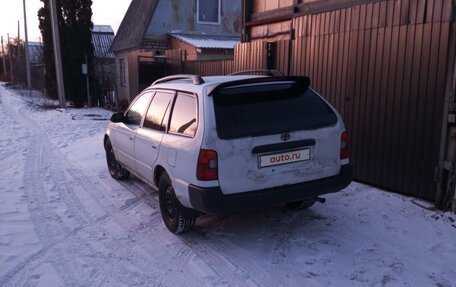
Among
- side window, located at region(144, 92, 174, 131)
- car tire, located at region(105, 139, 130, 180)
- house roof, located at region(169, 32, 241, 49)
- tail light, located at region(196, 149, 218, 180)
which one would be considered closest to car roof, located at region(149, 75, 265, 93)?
side window, located at region(144, 92, 174, 131)

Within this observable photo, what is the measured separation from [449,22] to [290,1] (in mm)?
4008

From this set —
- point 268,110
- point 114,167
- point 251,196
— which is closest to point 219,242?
point 251,196

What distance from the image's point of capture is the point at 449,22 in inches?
195

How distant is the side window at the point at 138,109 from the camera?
566cm

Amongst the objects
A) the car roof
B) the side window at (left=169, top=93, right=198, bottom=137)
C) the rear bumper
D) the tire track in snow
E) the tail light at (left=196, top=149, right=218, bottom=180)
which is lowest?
the tire track in snow

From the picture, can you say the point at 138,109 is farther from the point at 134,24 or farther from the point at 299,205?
the point at 134,24

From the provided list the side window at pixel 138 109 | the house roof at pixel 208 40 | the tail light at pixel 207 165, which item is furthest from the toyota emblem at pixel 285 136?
the house roof at pixel 208 40

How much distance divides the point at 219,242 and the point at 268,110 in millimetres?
1493

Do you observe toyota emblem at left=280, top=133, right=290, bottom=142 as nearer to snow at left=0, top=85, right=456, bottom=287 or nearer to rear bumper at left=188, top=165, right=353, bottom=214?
rear bumper at left=188, top=165, right=353, bottom=214

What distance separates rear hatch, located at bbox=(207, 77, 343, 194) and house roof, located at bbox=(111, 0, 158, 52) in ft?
51.7

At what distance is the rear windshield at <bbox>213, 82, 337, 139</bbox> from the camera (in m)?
3.99

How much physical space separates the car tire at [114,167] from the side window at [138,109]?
3.55 ft

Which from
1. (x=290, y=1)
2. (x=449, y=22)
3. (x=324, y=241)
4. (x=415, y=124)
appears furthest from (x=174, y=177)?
(x=290, y=1)

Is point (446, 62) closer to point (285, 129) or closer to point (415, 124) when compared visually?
point (415, 124)
